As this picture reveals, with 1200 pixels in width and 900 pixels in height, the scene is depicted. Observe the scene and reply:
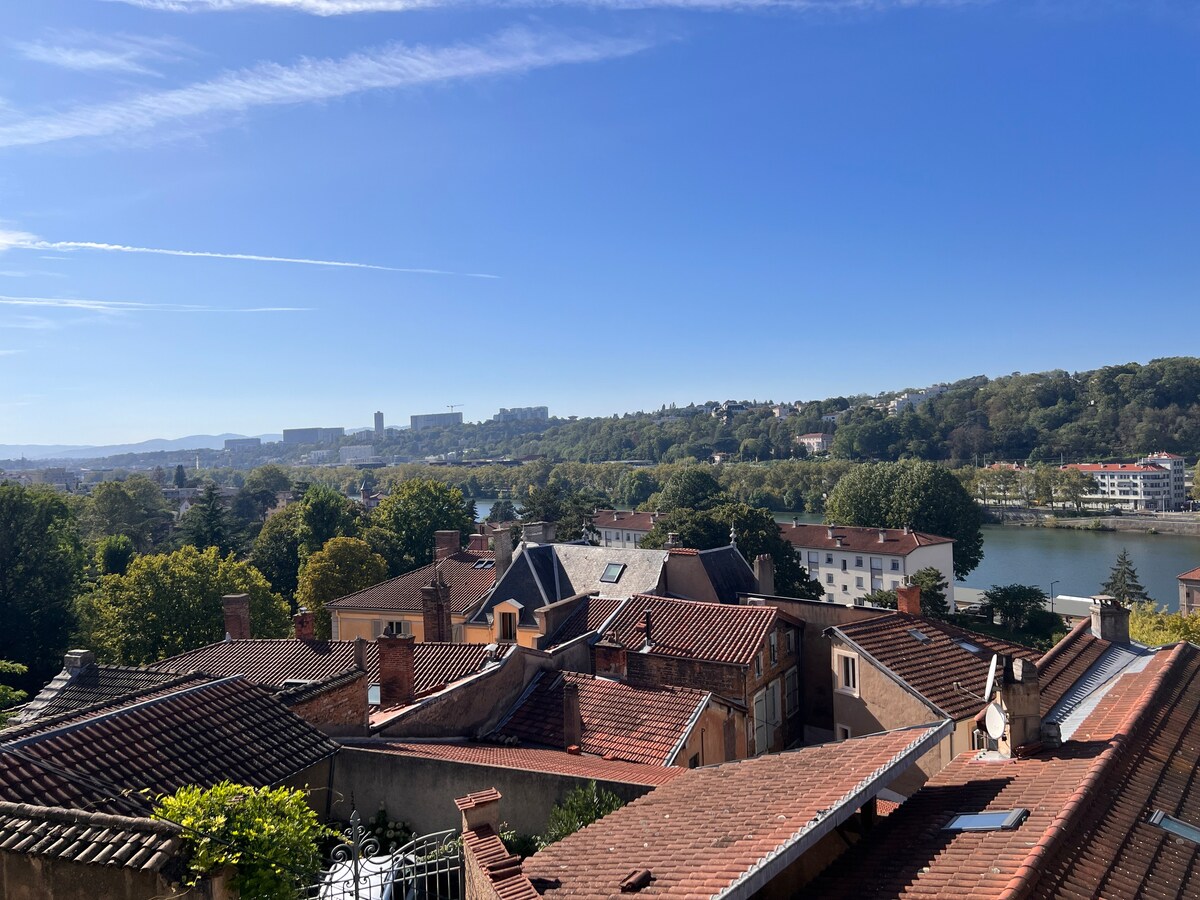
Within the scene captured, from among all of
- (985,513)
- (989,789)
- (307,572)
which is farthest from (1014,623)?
(985,513)

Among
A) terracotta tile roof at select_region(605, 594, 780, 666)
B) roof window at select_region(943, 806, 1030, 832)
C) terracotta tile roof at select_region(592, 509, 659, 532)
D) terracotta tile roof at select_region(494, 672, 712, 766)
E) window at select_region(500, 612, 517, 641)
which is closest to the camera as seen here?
roof window at select_region(943, 806, 1030, 832)

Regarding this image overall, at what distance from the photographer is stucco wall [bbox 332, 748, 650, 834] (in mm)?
9609

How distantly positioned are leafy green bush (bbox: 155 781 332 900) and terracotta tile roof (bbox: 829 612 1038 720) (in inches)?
458

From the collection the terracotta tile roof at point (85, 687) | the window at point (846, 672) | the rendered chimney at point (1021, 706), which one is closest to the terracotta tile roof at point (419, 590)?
the terracotta tile roof at point (85, 687)

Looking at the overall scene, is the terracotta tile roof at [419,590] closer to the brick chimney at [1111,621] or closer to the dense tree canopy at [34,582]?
the dense tree canopy at [34,582]

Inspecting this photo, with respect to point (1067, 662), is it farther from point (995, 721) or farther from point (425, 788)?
point (425, 788)

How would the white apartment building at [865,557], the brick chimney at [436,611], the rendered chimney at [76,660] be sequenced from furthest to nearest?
1. the white apartment building at [865,557]
2. the brick chimney at [436,611]
3. the rendered chimney at [76,660]

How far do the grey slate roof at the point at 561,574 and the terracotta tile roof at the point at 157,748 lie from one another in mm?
16099

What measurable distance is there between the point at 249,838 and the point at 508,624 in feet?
67.3

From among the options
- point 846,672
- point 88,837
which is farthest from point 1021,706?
point 846,672

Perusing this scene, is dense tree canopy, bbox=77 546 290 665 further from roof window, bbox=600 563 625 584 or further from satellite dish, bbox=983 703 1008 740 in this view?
satellite dish, bbox=983 703 1008 740

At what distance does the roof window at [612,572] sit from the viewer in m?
25.6

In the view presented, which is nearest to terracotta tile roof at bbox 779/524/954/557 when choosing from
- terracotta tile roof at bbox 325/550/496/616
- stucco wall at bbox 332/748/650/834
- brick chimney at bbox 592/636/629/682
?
terracotta tile roof at bbox 325/550/496/616

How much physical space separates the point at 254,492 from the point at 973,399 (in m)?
129
